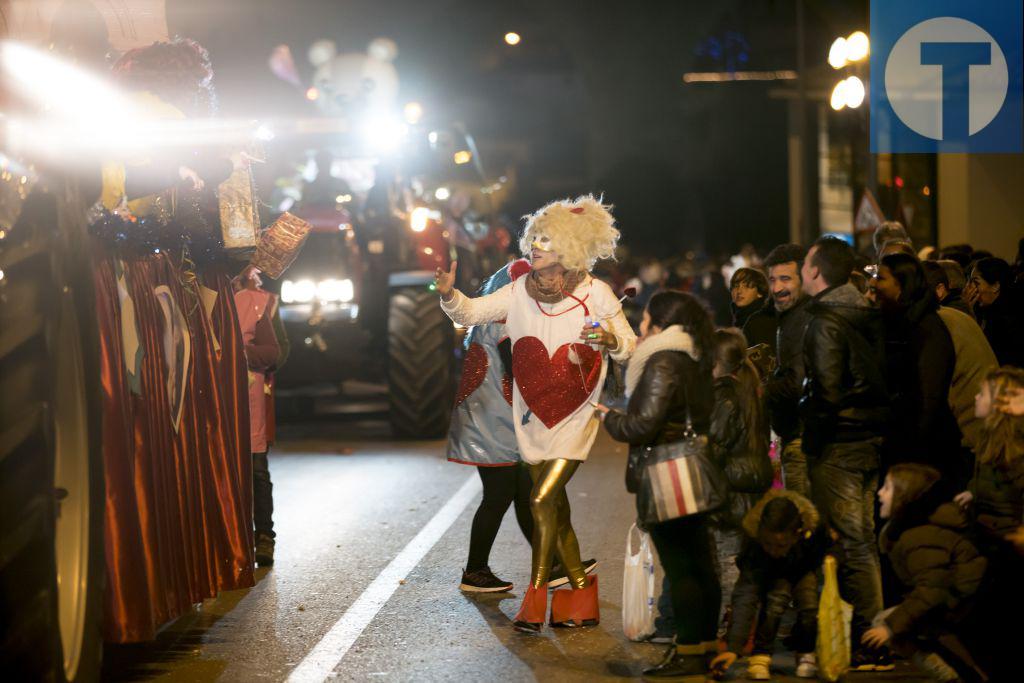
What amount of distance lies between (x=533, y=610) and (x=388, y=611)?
979 mm

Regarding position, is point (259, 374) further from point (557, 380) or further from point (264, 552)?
point (557, 380)

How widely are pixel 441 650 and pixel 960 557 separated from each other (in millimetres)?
2505

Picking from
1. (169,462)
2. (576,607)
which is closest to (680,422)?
(576,607)

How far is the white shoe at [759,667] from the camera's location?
5867 mm

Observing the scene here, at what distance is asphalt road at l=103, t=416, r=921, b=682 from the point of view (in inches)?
243

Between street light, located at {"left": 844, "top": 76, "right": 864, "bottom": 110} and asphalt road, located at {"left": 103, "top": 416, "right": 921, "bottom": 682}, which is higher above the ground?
street light, located at {"left": 844, "top": 76, "right": 864, "bottom": 110}

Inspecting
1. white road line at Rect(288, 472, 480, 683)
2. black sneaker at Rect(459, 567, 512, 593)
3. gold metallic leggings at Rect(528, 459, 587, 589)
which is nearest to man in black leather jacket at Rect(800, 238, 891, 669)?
gold metallic leggings at Rect(528, 459, 587, 589)

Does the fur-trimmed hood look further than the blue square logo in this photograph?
No

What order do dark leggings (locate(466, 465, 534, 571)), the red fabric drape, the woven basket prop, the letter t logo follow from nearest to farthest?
1. the red fabric drape
2. the woven basket prop
3. dark leggings (locate(466, 465, 534, 571))
4. the letter t logo

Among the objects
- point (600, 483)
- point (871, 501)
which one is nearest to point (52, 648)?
point (871, 501)

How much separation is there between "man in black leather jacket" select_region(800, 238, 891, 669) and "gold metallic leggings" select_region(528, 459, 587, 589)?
4.06 feet

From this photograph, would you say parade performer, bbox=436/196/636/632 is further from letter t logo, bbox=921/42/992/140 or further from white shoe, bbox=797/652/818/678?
letter t logo, bbox=921/42/992/140

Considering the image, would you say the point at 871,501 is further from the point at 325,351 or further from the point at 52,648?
the point at 325,351

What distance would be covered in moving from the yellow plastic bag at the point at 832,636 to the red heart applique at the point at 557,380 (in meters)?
1.61
